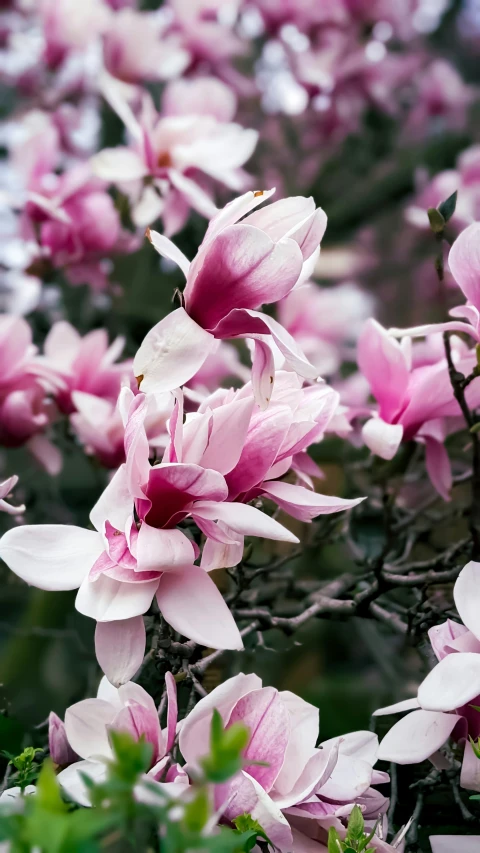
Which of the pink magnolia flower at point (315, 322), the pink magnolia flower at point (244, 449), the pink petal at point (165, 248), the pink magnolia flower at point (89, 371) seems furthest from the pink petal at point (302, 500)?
the pink magnolia flower at point (315, 322)

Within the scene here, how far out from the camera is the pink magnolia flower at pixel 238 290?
12.6 inches

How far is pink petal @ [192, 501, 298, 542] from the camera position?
304mm

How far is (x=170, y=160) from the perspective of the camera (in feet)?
2.30

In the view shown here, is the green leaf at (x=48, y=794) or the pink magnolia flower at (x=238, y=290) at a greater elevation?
Answer: the pink magnolia flower at (x=238, y=290)

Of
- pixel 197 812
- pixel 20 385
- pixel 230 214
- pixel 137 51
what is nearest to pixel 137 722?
pixel 197 812

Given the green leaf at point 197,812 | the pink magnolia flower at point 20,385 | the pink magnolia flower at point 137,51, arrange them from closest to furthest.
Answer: the green leaf at point 197,812
the pink magnolia flower at point 20,385
the pink magnolia flower at point 137,51

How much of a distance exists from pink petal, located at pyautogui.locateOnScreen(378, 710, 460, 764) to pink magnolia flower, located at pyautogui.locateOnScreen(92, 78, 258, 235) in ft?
1.49

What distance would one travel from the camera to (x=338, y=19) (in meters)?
1.26

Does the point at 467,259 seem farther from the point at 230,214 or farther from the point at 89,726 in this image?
the point at 89,726

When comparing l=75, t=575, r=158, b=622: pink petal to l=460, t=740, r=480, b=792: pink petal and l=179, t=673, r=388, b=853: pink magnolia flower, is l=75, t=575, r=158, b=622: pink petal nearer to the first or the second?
l=179, t=673, r=388, b=853: pink magnolia flower

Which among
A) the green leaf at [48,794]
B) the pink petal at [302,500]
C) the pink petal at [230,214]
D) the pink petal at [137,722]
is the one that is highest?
the pink petal at [230,214]

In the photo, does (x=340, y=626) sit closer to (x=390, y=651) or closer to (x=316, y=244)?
(x=390, y=651)

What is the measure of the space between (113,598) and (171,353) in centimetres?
11

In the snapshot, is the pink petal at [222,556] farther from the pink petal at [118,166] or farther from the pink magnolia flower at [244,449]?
the pink petal at [118,166]
